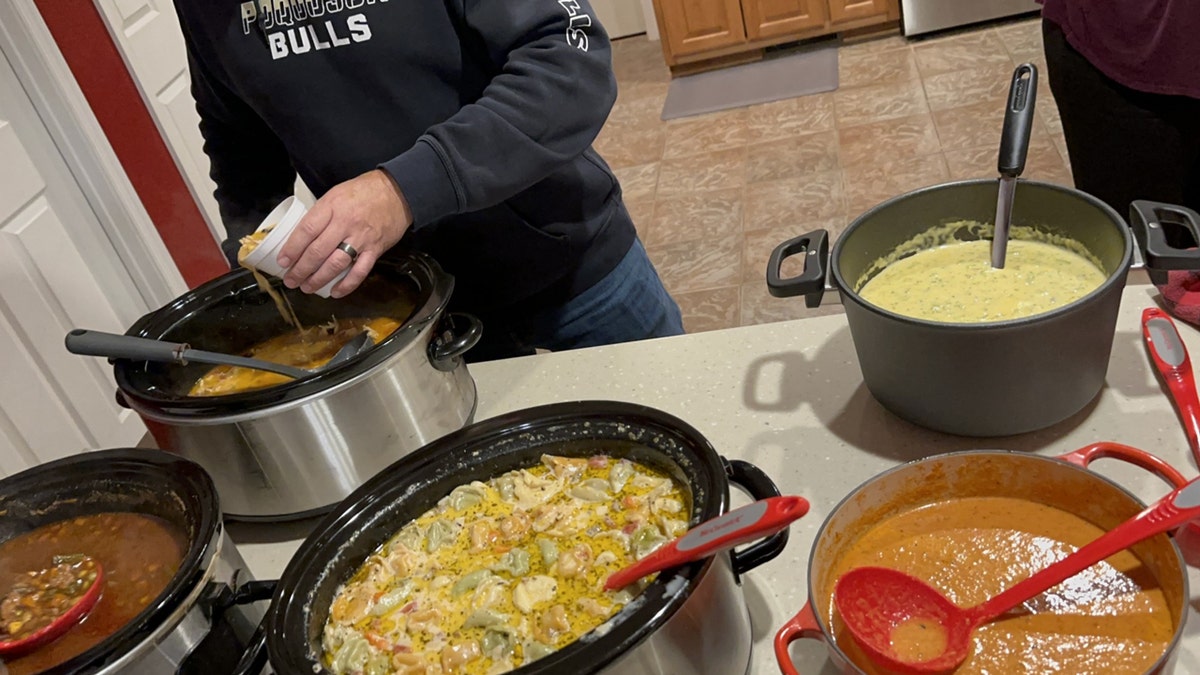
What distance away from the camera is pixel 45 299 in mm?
2457

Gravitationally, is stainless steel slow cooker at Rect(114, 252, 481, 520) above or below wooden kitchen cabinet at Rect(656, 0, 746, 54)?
above

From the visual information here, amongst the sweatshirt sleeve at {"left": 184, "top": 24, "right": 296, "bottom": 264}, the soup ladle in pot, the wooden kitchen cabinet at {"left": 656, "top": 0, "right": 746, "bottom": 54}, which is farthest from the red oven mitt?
the wooden kitchen cabinet at {"left": 656, "top": 0, "right": 746, "bottom": 54}

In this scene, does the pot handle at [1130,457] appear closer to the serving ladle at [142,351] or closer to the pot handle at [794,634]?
the pot handle at [794,634]

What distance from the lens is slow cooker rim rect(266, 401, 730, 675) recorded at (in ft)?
2.13

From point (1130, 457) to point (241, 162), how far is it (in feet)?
4.16

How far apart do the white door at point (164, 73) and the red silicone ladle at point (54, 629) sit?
7.39 feet

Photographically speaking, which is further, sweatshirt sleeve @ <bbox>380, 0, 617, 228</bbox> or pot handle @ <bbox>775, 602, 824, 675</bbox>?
sweatshirt sleeve @ <bbox>380, 0, 617, 228</bbox>

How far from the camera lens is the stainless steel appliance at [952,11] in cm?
411

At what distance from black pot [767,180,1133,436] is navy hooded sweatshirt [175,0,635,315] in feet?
1.18

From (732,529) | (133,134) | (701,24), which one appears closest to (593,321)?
(732,529)

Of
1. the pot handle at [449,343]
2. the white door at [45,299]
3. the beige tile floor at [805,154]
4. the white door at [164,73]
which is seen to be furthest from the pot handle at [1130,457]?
the white door at [164,73]

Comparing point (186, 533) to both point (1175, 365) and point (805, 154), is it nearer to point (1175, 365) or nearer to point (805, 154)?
point (1175, 365)

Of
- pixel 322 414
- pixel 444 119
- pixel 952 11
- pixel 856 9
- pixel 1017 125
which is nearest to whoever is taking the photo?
pixel 1017 125

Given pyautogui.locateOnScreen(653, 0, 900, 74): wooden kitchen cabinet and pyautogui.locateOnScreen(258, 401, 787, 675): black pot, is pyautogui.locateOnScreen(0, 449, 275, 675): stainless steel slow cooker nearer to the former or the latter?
pyautogui.locateOnScreen(258, 401, 787, 675): black pot
